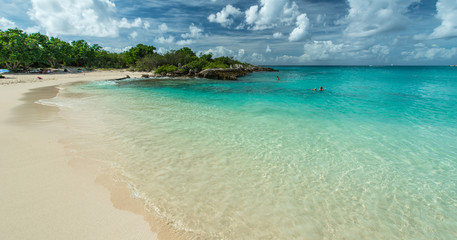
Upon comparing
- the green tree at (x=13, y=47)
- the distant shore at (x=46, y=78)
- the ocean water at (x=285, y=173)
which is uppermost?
the green tree at (x=13, y=47)

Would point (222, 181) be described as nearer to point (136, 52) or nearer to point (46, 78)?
point (46, 78)

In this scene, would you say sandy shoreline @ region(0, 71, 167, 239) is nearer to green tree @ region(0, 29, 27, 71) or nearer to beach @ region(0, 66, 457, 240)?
beach @ region(0, 66, 457, 240)

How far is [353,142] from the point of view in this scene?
339 inches

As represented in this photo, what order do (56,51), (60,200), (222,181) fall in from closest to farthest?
(60,200) < (222,181) < (56,51)

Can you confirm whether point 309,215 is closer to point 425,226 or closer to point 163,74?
point 425,226

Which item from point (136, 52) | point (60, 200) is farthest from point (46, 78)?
point (60, 200)

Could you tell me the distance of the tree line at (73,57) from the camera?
40.3 meters

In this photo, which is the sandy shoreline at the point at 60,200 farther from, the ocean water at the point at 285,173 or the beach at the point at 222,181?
the ocean water at the point at 285,173

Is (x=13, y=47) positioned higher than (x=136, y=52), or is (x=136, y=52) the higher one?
(x=136, y=52)

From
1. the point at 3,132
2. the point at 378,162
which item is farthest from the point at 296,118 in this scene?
the point at 3,132

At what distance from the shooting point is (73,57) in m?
59.9

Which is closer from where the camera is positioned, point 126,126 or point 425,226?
point 425,226

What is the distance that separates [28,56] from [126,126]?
4899 centimetres

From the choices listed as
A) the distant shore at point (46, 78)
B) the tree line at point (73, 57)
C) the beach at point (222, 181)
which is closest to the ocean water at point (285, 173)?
the beach at point (222, 181)
